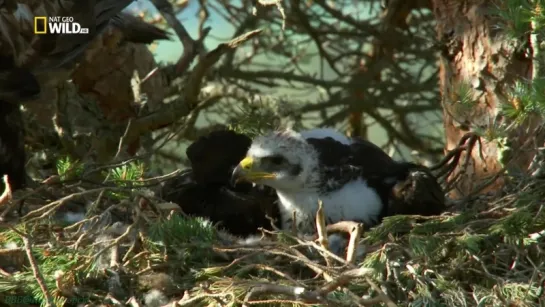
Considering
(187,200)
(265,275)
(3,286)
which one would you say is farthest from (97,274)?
(187,200)

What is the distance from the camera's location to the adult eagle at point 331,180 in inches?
182

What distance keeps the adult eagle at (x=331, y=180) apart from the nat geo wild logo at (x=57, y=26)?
5.03 ft

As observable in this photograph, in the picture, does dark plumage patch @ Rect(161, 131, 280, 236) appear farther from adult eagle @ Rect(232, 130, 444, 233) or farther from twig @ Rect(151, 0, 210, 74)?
twig @ Rect(151, 0, 210, 74)

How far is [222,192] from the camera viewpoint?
4.96 m

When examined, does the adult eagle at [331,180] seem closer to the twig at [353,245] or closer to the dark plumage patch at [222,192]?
the dark plumage patch at [222,192]

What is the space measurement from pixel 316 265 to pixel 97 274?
2.82 ft

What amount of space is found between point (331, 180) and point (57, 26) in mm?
1977

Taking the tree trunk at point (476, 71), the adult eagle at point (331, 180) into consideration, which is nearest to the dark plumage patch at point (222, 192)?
the adult eagle at point (331, 180)

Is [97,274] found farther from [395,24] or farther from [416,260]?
[395,24]

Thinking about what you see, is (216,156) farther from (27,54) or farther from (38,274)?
(38,274)

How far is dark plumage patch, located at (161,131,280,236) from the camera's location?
4859 millimetres

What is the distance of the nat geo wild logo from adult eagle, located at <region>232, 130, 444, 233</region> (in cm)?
153

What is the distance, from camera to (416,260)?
12.7ft

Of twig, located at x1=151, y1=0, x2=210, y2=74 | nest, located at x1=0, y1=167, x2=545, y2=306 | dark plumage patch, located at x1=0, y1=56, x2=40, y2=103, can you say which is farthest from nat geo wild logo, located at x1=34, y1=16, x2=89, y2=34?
nest, located at x1=0, y1=167, x2=545, y2=306
